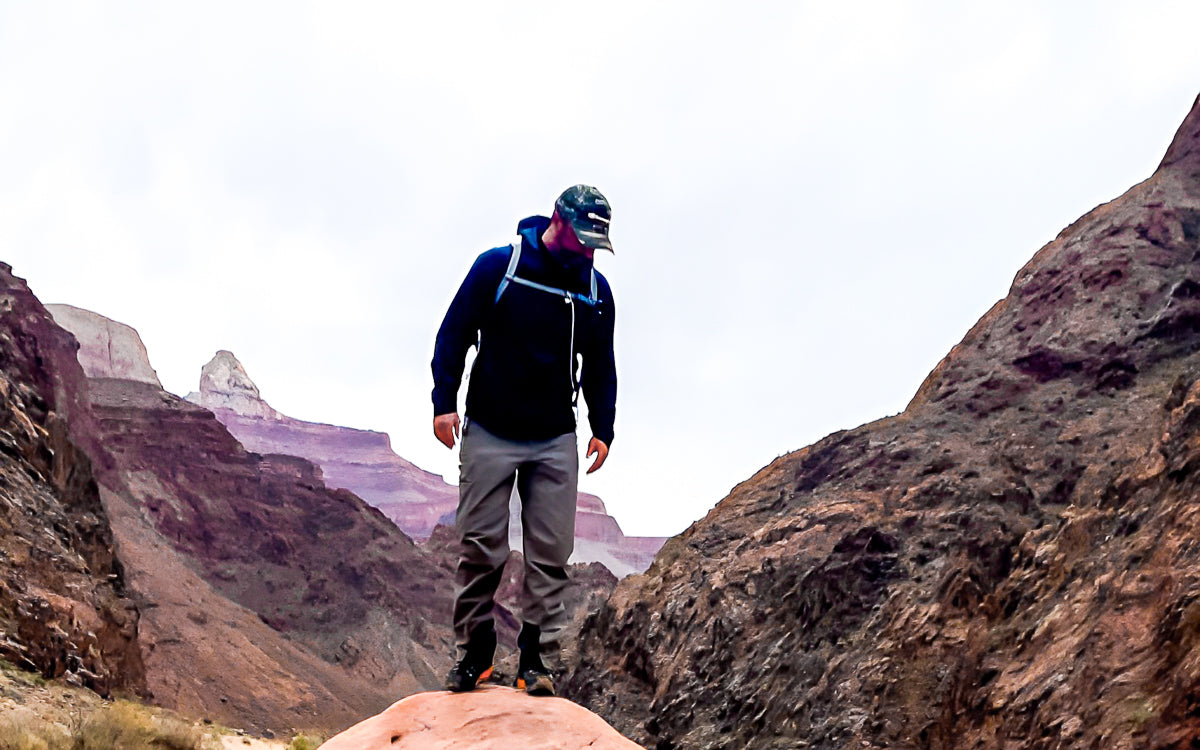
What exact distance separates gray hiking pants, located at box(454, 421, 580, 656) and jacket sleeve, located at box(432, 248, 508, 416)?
238 millimetres

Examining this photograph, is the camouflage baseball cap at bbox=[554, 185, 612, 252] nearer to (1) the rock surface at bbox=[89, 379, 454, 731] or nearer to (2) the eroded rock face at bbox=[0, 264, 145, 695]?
(2) the eroded rock face at bbox=[0, 264, 145, 695]

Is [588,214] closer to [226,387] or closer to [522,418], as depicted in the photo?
[522,418]

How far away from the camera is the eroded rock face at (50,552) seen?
1838 cm

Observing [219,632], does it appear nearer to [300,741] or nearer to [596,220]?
[300,741]

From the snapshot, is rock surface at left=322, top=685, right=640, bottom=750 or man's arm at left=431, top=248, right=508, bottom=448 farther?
man's arm at left=431, top=248, right=508, bottom=448

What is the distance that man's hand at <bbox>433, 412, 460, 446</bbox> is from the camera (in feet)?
18.5

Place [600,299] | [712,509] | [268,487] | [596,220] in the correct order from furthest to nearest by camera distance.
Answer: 1. [268,487]
2. [712,509]
3. [600,299]
4. [596,220]

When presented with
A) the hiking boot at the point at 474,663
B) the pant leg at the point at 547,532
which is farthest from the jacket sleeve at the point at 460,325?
the hiking boot at the point at 474,663

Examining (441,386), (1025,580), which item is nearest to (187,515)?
(1025,580)

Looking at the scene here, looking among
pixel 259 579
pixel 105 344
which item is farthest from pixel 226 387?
pixel 259 579

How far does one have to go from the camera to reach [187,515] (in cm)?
6094

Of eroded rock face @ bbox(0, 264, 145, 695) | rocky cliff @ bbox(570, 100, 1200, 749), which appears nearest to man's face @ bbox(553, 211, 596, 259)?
rocky cliff @ bbox(570, 100, 1200, 749)

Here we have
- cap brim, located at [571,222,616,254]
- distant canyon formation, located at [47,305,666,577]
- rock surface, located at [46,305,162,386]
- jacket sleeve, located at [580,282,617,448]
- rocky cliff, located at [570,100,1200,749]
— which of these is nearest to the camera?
cap brim, located at [571,222,616,254]

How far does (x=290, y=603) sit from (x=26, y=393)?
1378 inches
